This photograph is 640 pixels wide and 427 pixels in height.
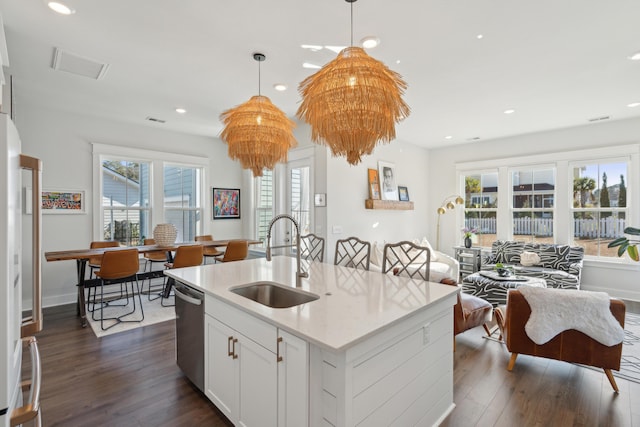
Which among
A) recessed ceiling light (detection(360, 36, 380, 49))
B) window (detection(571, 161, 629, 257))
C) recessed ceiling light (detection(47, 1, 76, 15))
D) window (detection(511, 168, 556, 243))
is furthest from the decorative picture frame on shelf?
window (detection(571, 161, 629, 257))

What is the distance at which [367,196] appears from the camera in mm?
5523

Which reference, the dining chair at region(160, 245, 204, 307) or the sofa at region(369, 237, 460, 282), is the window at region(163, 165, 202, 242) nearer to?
the dining chair at region(160, 245, 204, 307)

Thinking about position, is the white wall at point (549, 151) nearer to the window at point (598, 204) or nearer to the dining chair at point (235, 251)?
the window at point (598, 204)

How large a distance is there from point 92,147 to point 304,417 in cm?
528

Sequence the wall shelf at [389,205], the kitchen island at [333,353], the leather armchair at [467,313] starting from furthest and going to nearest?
the wall shelf at [389,205] < the leather armchair at [467,313] < the kitchen island at [333,353]

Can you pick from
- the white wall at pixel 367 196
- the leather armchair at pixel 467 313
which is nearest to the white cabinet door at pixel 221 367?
the leather armchair at pixel 467 313

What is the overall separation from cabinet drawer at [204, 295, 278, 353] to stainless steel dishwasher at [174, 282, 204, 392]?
0.55ft

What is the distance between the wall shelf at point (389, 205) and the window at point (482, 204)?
4.71 ft

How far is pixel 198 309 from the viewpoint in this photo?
2.24 m

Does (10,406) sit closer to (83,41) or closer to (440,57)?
(83,41)

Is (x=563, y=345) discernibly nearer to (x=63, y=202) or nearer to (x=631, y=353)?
(x=631, y=353)

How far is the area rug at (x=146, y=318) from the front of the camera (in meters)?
3.62

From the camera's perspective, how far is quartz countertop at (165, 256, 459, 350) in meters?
1.41

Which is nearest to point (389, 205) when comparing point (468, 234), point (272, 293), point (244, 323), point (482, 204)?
point (468, 234)
